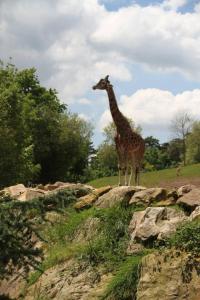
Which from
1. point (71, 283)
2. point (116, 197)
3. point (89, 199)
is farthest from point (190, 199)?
point (71, 283)

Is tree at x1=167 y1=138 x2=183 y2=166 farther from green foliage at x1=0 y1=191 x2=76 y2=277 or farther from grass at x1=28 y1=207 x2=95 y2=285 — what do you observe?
green foliage at x1=0 y1=191 x2=76 y2=277

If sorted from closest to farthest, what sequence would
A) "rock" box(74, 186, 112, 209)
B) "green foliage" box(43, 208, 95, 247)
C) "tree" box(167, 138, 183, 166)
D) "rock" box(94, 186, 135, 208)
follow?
"green foliage" box(43, 208, 95, 247) → "rock" box(94, 186, 135, 208) → "rock" box(74, 186, 112, 209) → "tree" box(167, 138, 183, 166)

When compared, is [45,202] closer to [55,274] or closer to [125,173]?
[55,274]

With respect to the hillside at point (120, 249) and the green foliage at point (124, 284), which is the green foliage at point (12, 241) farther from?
the green foliage at point (124, 284)

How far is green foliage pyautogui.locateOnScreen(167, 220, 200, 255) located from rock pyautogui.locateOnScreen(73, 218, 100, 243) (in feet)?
9.24

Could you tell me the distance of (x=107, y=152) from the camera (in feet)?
310

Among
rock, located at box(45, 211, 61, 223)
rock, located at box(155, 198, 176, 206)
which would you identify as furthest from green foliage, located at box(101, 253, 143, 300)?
rock, located at box(45, 211, 61, 223)

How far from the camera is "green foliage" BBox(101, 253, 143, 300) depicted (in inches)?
450

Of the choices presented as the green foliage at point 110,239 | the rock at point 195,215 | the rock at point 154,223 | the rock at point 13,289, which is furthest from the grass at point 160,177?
the rock at point 195,215

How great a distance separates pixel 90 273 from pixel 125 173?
5.38 meters

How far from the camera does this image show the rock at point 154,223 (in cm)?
1241

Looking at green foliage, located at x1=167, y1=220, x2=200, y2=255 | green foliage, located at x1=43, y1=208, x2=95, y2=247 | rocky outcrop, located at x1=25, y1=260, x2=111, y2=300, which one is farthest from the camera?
green foliage, located at x1=43, y1=208, x2=95, y2=247

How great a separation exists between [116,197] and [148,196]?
30.9 inches

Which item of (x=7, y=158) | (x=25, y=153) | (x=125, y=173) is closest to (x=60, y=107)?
(x=25, y=153)
